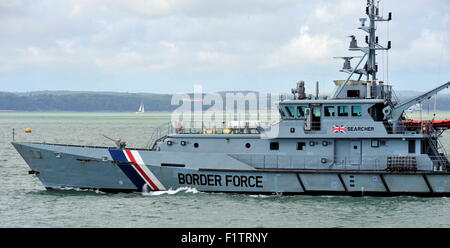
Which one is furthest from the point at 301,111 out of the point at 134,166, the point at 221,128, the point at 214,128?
the point at 134,166

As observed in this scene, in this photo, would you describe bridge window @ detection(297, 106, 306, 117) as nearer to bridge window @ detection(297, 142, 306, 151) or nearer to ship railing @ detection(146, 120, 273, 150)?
bridge window @ detection(297, 142, 306, 151)

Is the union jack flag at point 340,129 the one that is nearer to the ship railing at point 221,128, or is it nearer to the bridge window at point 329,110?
the bridge window at point 329,110

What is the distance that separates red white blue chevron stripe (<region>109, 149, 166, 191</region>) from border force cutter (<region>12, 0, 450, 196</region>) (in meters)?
0.04

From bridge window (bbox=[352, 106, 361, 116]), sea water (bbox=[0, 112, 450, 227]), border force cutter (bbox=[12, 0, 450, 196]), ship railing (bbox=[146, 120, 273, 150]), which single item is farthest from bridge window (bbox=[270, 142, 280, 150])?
bridge window (bbox=[352, 106, 361, 116])

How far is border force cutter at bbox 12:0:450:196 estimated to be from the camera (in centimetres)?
2442

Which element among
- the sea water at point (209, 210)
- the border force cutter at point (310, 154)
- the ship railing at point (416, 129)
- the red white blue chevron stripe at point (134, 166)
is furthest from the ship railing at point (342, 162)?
the red white blue chevron stripe at point (134, 166)

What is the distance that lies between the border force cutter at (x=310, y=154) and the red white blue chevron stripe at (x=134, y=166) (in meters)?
0.04

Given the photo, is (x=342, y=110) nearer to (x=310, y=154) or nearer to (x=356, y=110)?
(x=356, y=110)

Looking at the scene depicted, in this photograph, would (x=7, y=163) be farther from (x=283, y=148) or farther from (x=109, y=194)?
(x=283, y=148)

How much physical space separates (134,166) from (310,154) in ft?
23.5

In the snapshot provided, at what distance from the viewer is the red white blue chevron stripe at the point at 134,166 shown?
25188 millimetres

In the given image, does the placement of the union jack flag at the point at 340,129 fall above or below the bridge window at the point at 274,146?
above
